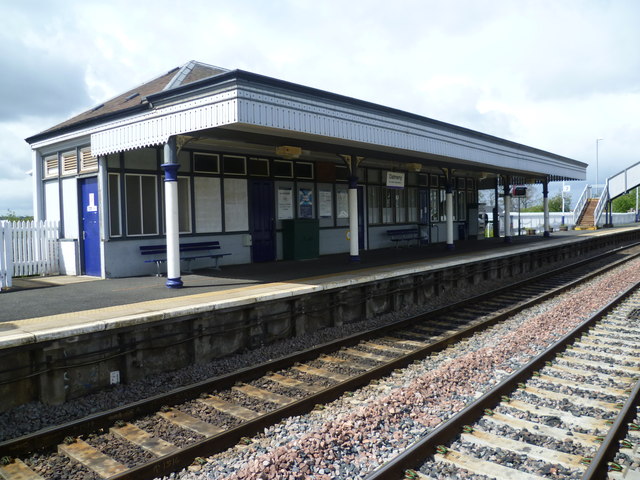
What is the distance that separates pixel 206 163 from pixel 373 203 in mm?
7420

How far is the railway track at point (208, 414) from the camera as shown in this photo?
4238mm

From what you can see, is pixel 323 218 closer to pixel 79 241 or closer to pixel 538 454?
pixel 79 241

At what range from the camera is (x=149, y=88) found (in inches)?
515

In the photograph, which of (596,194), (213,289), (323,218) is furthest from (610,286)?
(596,194)

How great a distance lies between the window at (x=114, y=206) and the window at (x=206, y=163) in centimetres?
196

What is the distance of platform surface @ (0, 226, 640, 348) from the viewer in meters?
6.09

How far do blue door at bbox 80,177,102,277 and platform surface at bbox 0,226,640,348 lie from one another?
405 mm

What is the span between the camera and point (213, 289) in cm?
889

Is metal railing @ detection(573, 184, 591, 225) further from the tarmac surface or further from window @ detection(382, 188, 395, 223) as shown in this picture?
the tarmac surface

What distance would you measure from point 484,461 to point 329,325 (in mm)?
5369

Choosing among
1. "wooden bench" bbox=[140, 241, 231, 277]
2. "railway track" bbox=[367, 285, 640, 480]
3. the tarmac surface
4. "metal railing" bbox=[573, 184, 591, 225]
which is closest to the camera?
"railway track" bbox=[367, 285, 640, 480]

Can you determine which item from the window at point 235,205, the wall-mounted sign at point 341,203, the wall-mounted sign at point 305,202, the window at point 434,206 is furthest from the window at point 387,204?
the window at point 235,205

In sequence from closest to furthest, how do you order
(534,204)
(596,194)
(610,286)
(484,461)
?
(484,461) → (610,286) → (596,194) → (534,204)

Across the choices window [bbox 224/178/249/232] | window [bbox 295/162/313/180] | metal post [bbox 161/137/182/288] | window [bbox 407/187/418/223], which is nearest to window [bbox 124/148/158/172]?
window [bbox 224/178/249/232]
